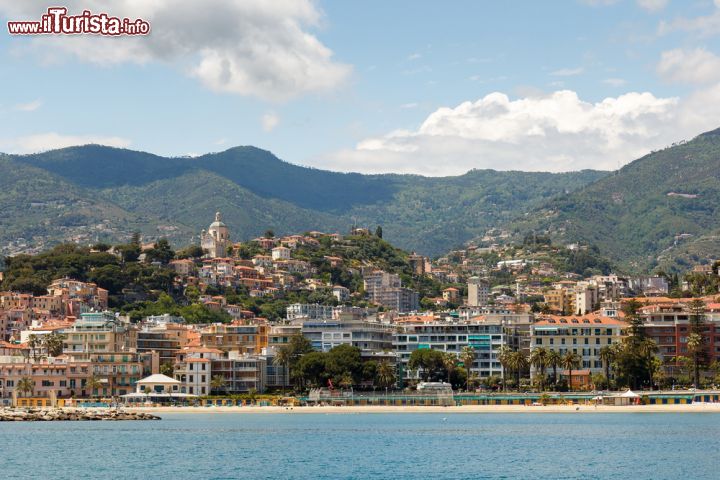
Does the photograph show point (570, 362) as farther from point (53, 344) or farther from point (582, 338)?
point (53, 344)

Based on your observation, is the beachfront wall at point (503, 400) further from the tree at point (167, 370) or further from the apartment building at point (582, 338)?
the tree at point (167, 370)

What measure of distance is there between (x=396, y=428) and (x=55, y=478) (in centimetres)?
4095

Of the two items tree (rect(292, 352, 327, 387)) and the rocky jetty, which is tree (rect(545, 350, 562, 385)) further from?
the rocky jetty

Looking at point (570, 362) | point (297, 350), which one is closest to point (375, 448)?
point (570, 362)

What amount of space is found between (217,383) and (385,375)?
59.9 feet

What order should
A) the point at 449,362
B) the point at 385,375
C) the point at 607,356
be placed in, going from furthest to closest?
the point at 449,362 → the point at 385,375 → the point at 607,356

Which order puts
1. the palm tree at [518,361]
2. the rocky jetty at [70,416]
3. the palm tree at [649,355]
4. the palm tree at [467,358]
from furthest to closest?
1. the palm tree at [467,358]
2. the palm tree at [518,361]
3. the palm tree at [649,355]
4. the rocky jetty at [70,416]

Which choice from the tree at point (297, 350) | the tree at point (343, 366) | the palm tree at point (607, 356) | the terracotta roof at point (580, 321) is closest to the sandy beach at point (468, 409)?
the tree at point (343, 366)

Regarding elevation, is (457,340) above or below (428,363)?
above

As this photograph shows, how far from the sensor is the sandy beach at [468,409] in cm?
12338

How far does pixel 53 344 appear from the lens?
15025cm

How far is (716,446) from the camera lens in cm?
8306

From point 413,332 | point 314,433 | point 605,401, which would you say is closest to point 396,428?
point 314,433

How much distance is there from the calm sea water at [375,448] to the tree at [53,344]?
32598mm
